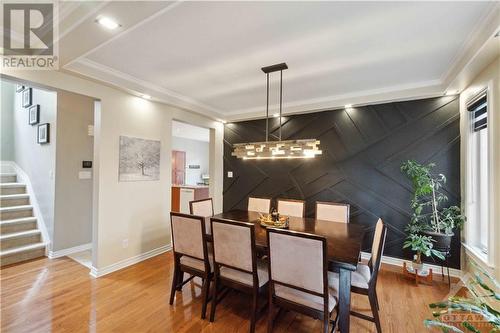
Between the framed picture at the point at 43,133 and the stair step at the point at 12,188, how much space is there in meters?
1.01

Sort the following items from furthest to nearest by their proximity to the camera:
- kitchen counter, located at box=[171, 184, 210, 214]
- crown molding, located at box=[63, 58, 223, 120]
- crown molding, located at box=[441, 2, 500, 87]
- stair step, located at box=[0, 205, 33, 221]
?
kitchen counter, located at box=[171, 184, 210, 214] → stair step, located at box=[0, 205, 33, 221] → crown molding, located at box=[63, 58, 223, 120] → crown molding, located at box=[441, 2, 500, 87]

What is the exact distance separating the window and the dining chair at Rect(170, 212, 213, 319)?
310 centimetres

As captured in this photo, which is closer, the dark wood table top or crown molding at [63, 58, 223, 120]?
the dark wood table top

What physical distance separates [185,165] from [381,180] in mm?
7317

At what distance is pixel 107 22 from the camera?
1.77m

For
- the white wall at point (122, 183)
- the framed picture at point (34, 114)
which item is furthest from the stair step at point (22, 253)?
the framed picture at point (34, 114)

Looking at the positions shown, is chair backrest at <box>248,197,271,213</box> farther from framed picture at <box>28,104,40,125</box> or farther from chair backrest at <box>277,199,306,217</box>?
framed picture at <box>28,104,40,125</box>

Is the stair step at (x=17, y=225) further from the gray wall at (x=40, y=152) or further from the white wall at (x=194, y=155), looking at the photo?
the white wall at (x=194, y=155)

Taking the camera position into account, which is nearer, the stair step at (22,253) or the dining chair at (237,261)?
the dining chair at (237,261)

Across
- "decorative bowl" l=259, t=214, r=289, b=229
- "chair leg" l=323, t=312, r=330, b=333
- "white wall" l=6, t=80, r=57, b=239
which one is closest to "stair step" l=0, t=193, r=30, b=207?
"white wall" l=6, t=80, r=57, b=239

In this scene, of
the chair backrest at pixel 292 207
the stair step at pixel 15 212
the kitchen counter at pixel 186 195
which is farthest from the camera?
the kitchen counter at pixel 186 195

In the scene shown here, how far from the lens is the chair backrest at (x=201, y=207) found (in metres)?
3.05

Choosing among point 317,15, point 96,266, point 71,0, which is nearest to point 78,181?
point 96,266

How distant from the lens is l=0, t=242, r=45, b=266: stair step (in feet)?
10.6
